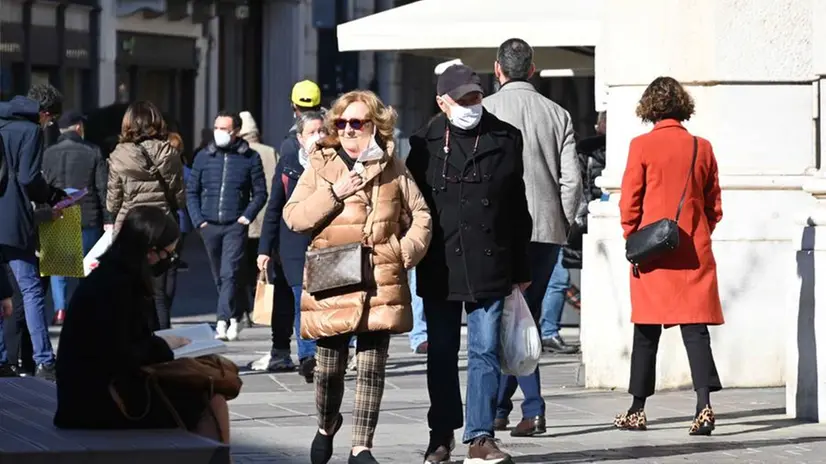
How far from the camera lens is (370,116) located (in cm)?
902

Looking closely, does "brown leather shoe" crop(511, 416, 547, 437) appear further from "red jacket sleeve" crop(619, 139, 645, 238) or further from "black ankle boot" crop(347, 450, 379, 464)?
"black ankle boot" crop(347, 450, 379, 464)

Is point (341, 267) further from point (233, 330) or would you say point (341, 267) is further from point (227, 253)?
point (233, 330)

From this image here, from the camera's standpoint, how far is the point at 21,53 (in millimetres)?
32031

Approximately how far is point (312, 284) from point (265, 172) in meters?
8.53

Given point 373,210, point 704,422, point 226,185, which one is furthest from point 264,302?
point 373,210

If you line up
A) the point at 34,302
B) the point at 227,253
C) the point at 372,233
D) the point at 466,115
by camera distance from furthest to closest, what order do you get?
the point at 227,253, the point at 34,302, the point at 466,115, the point at 372,233

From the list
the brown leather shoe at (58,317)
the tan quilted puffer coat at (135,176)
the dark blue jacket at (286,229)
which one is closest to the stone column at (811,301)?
the dark blue jacket at (286,229)

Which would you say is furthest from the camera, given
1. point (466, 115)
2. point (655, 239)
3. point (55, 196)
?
point (55, 196)

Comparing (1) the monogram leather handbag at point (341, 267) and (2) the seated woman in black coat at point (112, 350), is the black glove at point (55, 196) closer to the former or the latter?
(1) the monogram leather handbag at point (341, 267)

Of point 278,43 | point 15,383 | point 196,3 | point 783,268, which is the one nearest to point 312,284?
point 15,383

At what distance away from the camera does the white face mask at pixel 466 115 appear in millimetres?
9141

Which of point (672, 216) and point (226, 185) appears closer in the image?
point (672, 216)

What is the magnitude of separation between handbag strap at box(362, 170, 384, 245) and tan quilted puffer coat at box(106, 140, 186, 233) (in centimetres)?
550

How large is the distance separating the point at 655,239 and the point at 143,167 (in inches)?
199
